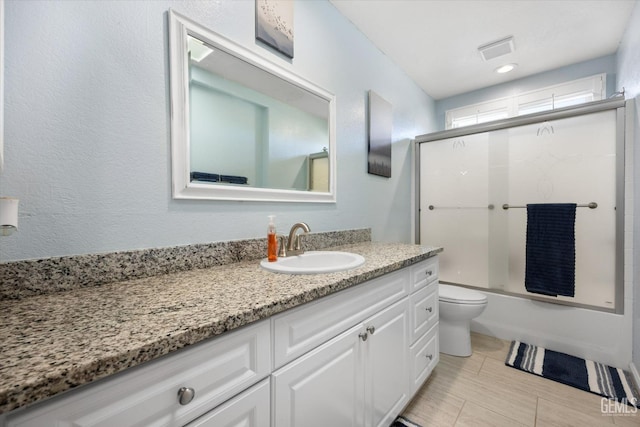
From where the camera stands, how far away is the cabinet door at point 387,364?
3.53 ft

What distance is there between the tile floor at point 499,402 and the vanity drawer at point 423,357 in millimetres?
132

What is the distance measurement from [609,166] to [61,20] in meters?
2.94

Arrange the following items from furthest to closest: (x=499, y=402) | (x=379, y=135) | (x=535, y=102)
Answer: (x=535, y=102), (x=379, y=135), (x=499, y=402)

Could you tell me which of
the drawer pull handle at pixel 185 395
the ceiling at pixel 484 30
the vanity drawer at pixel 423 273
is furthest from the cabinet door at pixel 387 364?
the ceiling at pixel 484 30

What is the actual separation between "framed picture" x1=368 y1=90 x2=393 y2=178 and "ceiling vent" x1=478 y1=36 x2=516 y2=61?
859 millimetres

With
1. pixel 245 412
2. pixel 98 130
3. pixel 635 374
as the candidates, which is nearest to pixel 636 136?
pixel 635 374

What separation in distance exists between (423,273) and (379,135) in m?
1.14

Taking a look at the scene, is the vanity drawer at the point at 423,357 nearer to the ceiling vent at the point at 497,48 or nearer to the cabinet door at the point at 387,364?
the cabinet door at the point at 387,364

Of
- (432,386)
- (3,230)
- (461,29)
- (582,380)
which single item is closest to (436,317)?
(432,386)

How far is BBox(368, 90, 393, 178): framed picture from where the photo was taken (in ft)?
6.71

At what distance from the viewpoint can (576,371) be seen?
1766 millimetres

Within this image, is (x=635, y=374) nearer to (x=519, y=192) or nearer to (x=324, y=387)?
(x=519, y=192)

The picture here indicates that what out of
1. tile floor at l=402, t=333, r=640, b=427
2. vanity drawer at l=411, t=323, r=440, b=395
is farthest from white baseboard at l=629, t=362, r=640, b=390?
vanity drawer at l=411, t=323, r=440, b=395

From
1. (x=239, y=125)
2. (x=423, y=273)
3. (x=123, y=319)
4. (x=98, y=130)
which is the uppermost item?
Result: (x=239, y=125)
